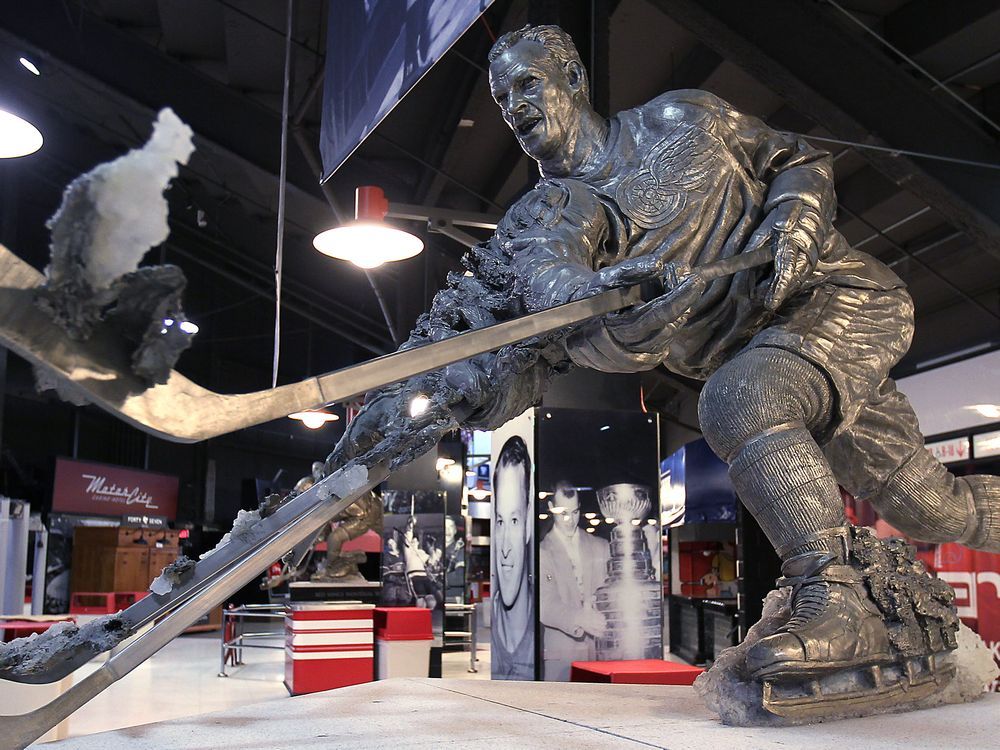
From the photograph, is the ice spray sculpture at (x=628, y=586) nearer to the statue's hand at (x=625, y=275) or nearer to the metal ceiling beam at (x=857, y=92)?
the metal ceiling beam at (x=857, y=92)

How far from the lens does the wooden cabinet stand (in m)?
13.3

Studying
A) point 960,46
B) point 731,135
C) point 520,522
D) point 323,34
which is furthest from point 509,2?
point 731,135

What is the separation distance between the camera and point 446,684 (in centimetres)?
236

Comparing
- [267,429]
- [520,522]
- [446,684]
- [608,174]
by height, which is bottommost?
[446,684]

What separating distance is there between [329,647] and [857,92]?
5202mm

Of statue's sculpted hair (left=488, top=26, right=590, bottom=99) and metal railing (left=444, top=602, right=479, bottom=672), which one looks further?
metal railing (left=444, top=602, right=479, bottom=672)

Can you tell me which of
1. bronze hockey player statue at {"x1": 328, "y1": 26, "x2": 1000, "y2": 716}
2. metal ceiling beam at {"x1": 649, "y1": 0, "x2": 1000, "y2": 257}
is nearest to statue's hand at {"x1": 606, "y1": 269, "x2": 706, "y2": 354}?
bronze hockey player statue at {"x1": 328, "y1": 26, "x2": 1000, "y2": 716}

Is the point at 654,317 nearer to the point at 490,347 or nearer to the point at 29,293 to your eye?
the point at 490,347

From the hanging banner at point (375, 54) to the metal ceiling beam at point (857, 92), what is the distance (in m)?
2.47

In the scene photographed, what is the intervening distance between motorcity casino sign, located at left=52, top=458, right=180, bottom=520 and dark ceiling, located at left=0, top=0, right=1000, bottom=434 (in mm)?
3127

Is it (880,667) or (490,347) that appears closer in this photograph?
(490,347)

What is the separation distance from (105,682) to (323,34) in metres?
6.49

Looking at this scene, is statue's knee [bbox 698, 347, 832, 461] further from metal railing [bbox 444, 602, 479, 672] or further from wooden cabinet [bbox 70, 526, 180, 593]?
wooden cabinet [bbox 70, 526, 180, 593]

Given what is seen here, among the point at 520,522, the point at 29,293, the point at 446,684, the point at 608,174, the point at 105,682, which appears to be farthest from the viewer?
the point at 520,522
